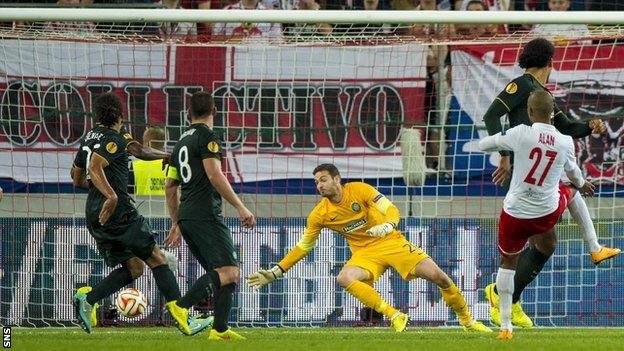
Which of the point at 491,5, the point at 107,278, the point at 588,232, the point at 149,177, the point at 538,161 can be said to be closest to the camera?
the point at 538,161

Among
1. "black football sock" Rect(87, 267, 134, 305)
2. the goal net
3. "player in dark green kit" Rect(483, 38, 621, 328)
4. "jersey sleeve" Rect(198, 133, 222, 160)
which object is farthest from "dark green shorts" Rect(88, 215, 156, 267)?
"player in dark green kit" Rect(483, 38, 621, 328)

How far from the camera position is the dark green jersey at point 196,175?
1175 centimetres

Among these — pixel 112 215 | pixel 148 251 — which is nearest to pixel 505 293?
pixel 148 251

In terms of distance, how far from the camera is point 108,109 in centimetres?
1300

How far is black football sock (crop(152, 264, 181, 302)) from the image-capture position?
42.4 feet

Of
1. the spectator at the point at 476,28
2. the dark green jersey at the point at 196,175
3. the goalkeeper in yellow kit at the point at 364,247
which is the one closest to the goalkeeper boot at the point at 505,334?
the goalkeeper in yellow kit at the point at 364,247

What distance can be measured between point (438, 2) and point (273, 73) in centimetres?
365

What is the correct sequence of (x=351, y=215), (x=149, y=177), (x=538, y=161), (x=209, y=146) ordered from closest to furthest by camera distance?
1. (x=538, y=161)
2. (x=209, y=146)
3. (x=351, y=215)
4. (x=149, y=177)

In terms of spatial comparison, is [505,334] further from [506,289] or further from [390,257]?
[390,257]

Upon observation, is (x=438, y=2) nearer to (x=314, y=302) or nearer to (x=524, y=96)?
(x=314, y=302)

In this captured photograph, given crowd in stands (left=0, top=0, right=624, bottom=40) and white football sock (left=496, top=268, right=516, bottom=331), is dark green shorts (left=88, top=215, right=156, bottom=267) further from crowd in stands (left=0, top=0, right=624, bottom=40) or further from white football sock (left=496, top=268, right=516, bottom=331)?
white football sock (left=496, top=268, right=516, bottom=331)

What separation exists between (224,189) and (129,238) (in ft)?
6.48

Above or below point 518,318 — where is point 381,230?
above

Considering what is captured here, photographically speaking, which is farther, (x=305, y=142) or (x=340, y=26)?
(x=305, y=142)
